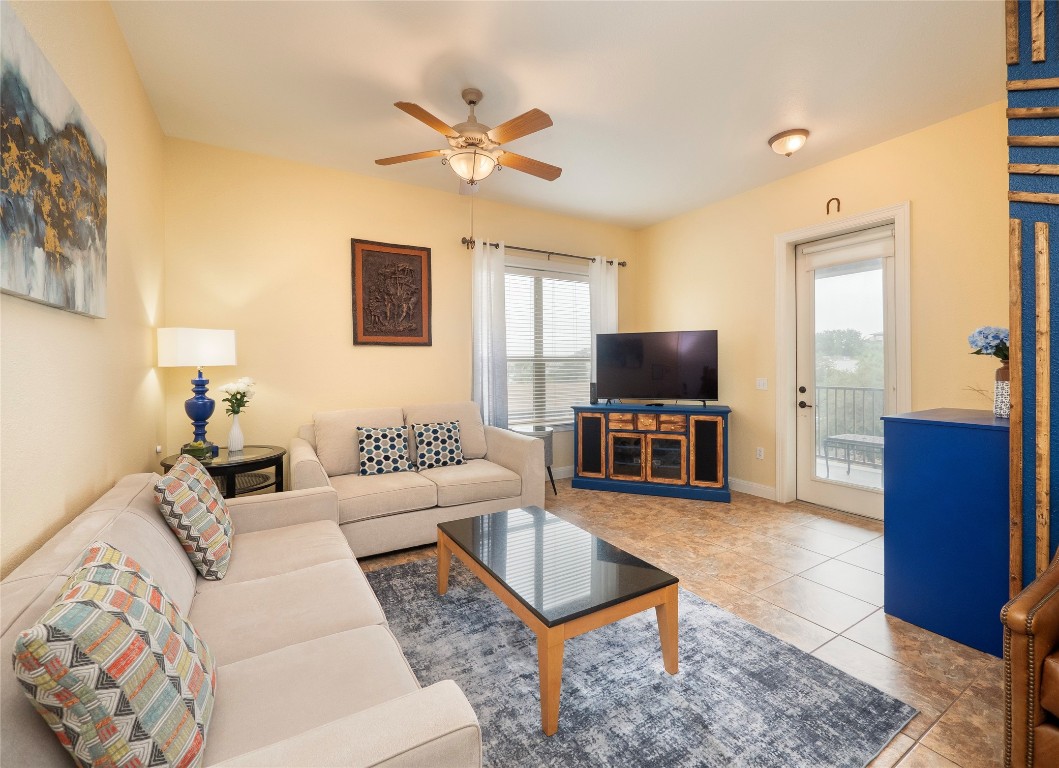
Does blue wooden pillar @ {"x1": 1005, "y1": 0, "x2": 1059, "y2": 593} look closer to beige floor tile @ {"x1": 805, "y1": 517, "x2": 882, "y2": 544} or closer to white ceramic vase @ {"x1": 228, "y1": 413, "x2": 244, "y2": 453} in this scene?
beige floor tile @ {"x1": 805, "y1": 517, "x2": 882, "y2": 544}

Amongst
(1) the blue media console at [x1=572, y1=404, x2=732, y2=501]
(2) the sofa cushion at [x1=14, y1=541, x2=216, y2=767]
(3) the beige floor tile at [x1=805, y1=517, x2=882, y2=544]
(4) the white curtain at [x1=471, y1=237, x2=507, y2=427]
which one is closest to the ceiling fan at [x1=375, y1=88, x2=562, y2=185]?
(4) the white curtain at [x1=471, y1=237, x2=507, y2=427]

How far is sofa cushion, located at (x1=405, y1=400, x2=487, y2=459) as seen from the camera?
3973mm

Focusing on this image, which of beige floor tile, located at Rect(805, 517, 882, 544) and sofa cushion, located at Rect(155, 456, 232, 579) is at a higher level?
sofa cushion, located at Rect(155, 456, 232, 579)

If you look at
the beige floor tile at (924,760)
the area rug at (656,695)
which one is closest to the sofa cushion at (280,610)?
the area rug at (656,695)

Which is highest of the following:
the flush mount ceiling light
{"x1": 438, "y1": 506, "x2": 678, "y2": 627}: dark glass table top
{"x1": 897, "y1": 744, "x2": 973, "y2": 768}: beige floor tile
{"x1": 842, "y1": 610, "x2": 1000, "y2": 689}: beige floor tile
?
the flush mount ceiling light

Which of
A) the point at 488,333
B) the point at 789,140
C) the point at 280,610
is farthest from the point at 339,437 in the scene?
the point at 789,140

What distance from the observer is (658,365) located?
4746 mm

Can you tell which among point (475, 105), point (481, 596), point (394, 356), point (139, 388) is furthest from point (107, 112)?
point (481, 596)

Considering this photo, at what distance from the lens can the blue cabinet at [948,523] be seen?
2.01 metres

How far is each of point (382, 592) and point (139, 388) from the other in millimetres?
1740

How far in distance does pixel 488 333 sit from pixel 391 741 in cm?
389

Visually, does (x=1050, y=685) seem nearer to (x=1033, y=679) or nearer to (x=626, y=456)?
(x=1033, y=679)

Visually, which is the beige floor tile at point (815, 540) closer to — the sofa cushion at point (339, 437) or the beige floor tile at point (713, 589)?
the beige floor tile at point (713, 589)

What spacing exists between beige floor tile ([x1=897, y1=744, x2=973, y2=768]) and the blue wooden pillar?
28.3 inches
